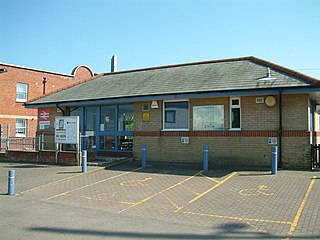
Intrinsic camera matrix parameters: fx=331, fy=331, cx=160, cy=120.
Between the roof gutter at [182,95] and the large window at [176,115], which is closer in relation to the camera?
the roof gutter at [182,95]

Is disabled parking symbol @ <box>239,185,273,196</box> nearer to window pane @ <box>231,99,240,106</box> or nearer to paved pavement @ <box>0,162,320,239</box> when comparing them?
paved pavement @ <box>0,162,320,239</box>

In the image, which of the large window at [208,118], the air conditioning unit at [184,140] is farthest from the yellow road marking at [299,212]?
the air conditioning unit at [184,140]

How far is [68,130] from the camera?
52.7ft

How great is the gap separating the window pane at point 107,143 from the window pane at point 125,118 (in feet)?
2.62

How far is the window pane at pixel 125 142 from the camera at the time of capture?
1769cm

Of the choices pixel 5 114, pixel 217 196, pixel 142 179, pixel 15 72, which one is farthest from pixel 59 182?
pixel 15 72

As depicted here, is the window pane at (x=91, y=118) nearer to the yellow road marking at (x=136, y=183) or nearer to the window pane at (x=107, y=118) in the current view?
the window pane at (x=107, y=118)

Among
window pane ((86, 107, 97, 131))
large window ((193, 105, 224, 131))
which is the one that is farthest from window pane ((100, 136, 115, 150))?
large window ((193, 105, 224, 131))

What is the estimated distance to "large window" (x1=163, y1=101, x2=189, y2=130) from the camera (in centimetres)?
1582

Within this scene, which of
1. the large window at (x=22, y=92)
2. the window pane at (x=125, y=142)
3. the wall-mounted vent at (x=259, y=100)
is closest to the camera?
the wall-mounted vent at (x=259, y=100)

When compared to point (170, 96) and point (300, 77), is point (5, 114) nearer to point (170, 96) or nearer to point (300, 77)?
point (170, 96)

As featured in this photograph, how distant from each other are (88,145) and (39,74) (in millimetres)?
16377

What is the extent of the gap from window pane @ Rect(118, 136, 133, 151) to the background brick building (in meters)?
12.5

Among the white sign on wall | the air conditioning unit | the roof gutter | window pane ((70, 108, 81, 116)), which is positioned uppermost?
the roof gutter
